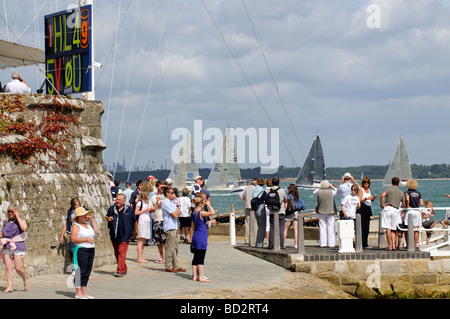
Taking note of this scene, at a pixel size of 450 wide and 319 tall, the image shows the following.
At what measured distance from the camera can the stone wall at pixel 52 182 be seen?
12.7 metres

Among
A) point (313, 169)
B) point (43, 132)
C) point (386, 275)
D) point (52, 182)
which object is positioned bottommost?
point (386, 275)

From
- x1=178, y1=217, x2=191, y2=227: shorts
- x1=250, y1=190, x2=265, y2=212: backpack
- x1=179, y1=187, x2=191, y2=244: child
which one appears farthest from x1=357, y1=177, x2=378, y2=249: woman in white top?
x1=178, y1=217, x2=191, y2=227: shorts

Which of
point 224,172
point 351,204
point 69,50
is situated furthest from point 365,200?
point 224,172

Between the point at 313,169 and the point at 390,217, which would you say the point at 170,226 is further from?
the point at 313,169

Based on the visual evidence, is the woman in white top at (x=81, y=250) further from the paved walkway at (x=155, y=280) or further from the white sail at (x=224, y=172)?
the white sail at (x=224, y=172)

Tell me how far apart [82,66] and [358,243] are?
804 cm

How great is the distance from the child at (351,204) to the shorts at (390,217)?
2.29ft

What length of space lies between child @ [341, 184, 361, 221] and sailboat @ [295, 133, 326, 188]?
6169 centimetres

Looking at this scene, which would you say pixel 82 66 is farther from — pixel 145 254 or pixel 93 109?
pixel 145 254

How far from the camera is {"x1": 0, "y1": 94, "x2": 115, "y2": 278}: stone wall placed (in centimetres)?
1272

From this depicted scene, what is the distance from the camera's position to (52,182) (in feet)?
44.4

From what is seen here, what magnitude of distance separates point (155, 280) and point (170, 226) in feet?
4.47

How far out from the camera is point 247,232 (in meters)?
19.2

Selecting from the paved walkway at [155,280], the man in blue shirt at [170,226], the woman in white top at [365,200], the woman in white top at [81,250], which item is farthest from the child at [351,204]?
the woman in white top at [81,250]
